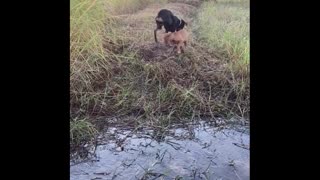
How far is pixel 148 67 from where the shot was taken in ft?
5.65

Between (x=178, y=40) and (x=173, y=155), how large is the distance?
49 centimetres

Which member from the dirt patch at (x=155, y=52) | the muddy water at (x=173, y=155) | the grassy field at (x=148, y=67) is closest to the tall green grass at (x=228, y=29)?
the grassy field at (x=148, y=67)

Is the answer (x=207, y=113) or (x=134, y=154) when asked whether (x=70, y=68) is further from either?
(x=207, y=113)

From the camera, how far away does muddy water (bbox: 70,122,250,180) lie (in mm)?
1619

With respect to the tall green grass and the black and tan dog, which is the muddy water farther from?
the black and tan dog

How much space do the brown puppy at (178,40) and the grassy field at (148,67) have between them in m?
0.03

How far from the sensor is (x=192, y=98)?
1713mm

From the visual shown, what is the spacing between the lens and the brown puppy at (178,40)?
5.72 feet

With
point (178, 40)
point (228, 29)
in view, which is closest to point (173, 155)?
point (178, 40)

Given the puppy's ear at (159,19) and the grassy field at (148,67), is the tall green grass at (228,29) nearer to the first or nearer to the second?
the grassy field at (148,67)

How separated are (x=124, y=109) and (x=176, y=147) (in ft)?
0.88

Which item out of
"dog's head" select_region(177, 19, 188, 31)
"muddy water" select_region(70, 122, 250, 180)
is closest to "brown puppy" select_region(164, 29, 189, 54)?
"dog's head" select_region(177, 19, 188, 31)

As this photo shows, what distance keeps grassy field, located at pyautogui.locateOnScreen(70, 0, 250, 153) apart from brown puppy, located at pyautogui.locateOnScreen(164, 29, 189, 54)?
1.3 inches
